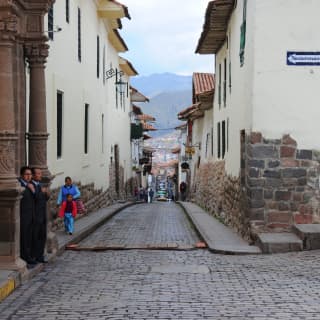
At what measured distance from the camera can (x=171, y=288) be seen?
9078 mm

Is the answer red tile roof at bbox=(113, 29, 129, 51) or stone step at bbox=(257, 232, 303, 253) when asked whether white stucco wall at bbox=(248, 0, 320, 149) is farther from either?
red tile roof at bbox=(113, 29, 129, 51)

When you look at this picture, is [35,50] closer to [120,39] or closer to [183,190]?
[120,39]

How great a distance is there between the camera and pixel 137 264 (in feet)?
37.3

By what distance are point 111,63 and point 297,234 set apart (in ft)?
62.0

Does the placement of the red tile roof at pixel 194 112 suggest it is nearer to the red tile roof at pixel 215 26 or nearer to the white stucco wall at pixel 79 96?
the white stucco wall at pixel 79 96

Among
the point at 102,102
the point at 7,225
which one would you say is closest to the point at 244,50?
the point at 7,225

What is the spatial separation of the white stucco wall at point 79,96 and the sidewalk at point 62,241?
4.12 feet

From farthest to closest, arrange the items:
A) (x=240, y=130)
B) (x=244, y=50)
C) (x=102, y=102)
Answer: (x=102, y=102), (x=240, y=130), (x=244, y=50)

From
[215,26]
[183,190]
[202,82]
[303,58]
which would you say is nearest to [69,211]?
[303,58]

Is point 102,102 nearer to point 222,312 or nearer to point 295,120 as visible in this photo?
point 295,120

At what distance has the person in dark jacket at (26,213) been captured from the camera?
995 cm

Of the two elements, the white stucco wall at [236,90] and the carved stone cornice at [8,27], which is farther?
the white stucco wall at [236,90]

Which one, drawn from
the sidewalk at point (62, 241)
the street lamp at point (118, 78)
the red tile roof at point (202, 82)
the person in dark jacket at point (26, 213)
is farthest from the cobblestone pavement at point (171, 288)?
the red tile roof at point (202, 82)

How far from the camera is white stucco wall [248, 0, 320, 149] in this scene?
13258 mm
